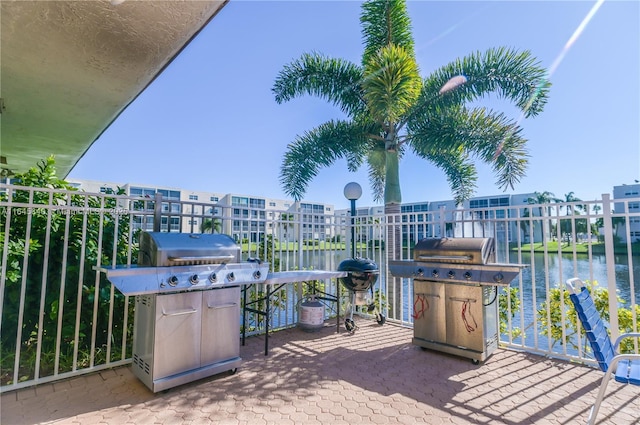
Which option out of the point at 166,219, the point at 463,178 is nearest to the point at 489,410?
the point at 166,219

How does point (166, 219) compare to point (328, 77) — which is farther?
point (328, 77)

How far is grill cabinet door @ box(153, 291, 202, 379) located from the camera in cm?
282

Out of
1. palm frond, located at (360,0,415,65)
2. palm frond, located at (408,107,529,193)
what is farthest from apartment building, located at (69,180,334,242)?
palm frond, located at (360,0,415,65)

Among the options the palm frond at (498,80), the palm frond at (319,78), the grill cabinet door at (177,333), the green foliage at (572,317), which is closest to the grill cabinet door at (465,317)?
the green foliage at (572,317)

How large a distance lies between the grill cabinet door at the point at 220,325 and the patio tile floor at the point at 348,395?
26cm

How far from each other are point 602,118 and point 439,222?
354 inches

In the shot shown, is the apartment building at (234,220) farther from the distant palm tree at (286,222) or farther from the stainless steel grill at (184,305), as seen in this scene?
the stainless steel grill at (184,305)

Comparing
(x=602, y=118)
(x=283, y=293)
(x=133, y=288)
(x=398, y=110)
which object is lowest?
(x=283, y=293)

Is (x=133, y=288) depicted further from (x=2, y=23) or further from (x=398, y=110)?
(x=398, y=110)

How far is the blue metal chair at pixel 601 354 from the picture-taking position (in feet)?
6.56

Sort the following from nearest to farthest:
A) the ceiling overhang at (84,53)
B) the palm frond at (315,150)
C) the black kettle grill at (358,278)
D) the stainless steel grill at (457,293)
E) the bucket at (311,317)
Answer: the ceiling overhang at (84,53)
the stainless steel grill at (457,293)
the black kettle grill at (358,278)
the bucket at (311,317)
the palm frond at (315,150)

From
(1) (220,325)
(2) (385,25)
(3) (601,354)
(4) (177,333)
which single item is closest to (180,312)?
(4) (177,333)

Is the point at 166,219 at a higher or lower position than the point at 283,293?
higher

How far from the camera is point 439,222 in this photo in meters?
4.86
